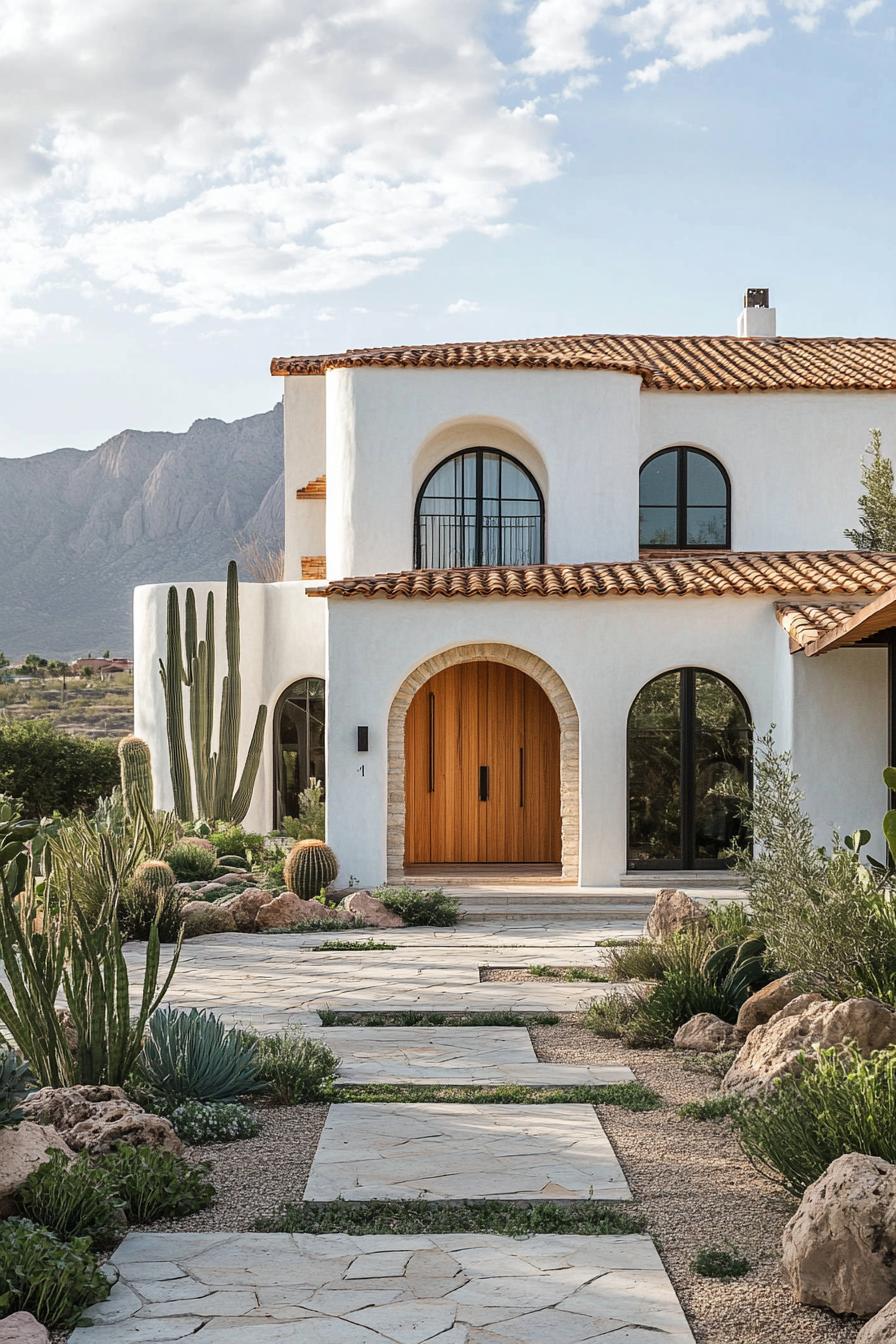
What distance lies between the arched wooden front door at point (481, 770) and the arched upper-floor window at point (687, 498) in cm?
377

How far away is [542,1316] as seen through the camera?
4.95 metres

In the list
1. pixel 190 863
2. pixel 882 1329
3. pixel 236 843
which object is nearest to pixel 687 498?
pixel 236 843

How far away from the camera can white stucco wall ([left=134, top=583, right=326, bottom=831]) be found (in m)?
21.2

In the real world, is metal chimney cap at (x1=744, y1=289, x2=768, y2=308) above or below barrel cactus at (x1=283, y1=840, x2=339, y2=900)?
above

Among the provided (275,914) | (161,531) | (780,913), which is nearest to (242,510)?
(161,531)

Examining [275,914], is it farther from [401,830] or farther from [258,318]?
[258,318]

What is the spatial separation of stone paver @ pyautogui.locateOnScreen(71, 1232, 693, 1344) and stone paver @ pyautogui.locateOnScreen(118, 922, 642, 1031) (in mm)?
4243

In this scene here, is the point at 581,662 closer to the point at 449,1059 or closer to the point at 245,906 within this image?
the point at 245,906

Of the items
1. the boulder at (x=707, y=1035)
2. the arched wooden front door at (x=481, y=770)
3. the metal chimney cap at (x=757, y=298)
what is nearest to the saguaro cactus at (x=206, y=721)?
the arched wooden front door at (x=481, y=770)

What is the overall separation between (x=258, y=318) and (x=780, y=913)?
39.0m

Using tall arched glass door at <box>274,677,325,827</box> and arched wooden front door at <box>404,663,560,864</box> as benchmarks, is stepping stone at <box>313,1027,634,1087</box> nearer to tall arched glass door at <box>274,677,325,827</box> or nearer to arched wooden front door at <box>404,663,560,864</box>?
arched wooden front door at <box>404,663,560,864</box>

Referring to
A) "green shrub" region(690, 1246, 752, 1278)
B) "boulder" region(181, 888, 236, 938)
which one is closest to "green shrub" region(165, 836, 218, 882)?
"boulder" region(181, 888, 236, 938)

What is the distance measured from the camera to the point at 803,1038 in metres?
7.49

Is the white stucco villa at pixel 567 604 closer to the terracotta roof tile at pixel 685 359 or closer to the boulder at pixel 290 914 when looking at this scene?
→ the terracotta roof tile at pixel 685 359
